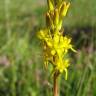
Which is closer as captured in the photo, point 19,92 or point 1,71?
point 19,92

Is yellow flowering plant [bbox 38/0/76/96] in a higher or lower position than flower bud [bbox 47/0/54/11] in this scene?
lower

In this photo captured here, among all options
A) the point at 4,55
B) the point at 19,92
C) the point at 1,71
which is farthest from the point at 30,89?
the point at 4,55

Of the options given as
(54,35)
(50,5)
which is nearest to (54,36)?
(54,35)

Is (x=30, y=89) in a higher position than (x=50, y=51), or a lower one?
lower

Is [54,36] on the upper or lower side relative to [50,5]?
lower

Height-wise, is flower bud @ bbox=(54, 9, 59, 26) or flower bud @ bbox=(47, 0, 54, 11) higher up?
flower bud @ bbox=(47, 0, 54, 11)

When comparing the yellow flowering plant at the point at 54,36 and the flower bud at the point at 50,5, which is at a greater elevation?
the flower bud at the point at 50,5

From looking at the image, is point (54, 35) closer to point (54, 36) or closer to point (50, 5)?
point (54, 36)

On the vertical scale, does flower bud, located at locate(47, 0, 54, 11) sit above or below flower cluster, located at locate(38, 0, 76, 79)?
above

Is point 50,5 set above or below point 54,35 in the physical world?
above

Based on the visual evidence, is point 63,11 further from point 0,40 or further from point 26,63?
point 0,40

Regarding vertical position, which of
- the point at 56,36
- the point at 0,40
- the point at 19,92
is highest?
the point at 56,36
